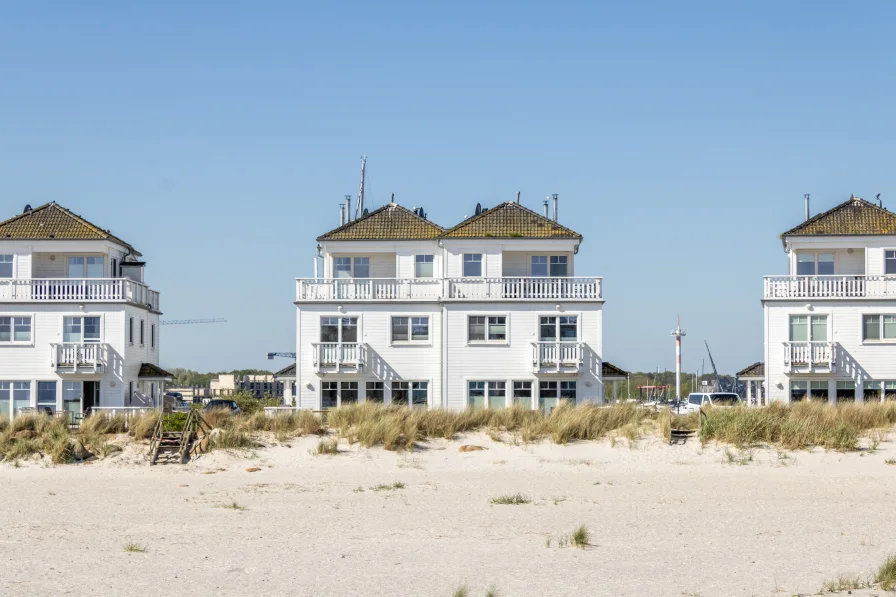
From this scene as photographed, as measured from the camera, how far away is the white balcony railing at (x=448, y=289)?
47.4 metres

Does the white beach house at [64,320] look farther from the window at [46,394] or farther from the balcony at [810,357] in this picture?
the balcony at [810,357]

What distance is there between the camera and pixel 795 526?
2219 cm

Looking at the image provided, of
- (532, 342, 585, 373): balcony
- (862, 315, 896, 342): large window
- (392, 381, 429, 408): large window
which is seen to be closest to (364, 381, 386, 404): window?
(392, 381, 429, 408): large window

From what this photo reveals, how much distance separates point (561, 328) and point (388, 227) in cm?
812

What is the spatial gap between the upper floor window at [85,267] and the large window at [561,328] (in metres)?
17.9

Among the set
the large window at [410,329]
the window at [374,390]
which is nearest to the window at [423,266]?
the large window at [410,329]

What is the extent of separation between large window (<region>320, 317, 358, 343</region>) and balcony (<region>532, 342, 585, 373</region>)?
697 cm

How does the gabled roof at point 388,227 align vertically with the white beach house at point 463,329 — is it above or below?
above

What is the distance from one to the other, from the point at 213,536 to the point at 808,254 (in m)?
33.2

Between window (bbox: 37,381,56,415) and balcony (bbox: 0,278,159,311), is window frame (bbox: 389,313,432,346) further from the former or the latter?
window (bbox: 37,381,56,415)

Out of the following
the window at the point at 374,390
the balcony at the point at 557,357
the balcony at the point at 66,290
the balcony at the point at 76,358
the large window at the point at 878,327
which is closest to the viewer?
the balcony at the point at 557,357

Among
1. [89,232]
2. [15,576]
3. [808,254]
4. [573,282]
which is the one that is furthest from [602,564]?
[89,232]

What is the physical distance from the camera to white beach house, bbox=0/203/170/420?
48000mm

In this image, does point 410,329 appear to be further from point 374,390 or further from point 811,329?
point 811,329
